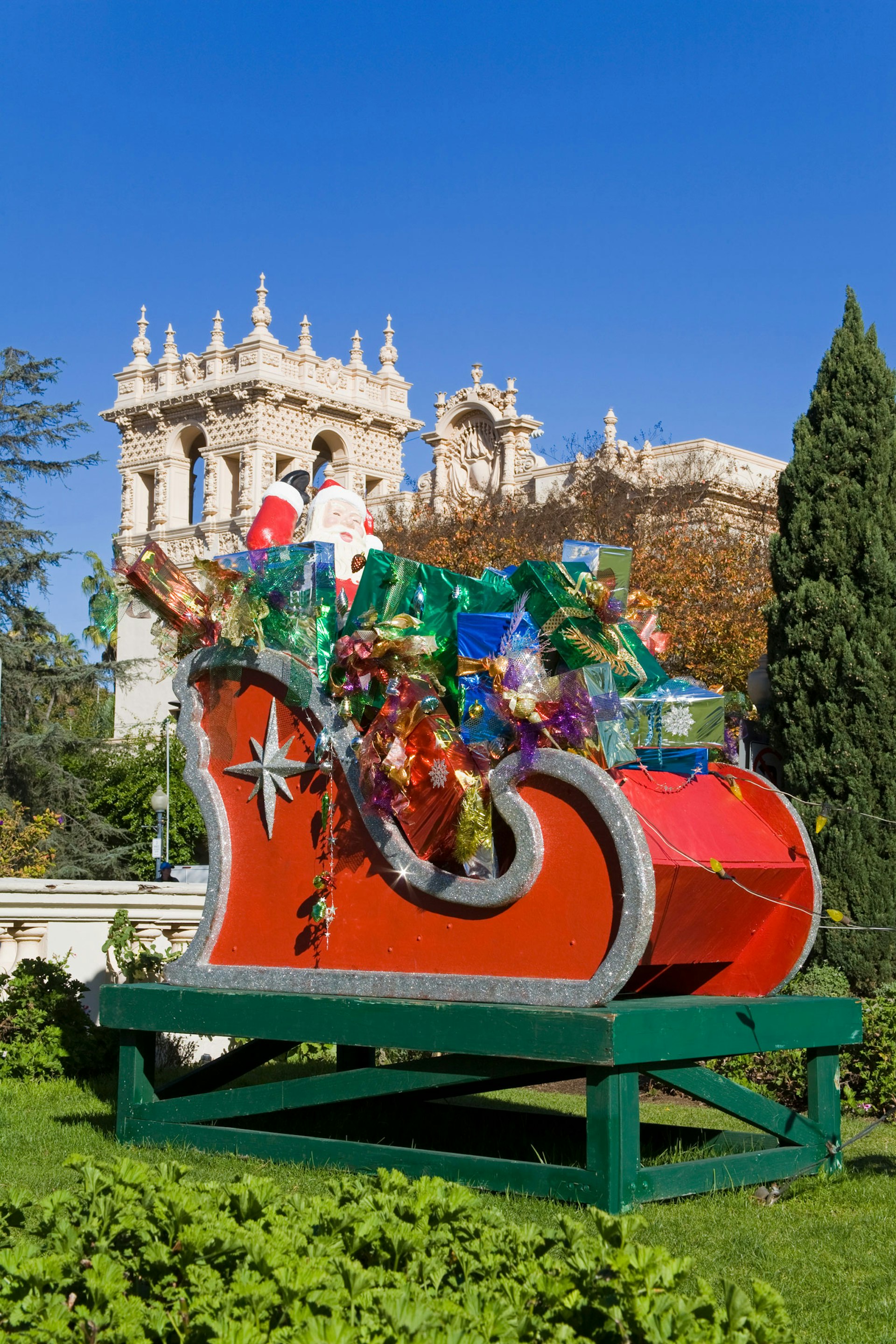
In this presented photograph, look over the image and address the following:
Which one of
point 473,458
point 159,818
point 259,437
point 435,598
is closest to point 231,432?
point 259,437

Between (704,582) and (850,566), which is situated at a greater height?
(704,582)

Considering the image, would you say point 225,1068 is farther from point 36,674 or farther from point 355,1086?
point 36,674

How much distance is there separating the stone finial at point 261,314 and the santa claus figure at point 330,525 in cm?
3580

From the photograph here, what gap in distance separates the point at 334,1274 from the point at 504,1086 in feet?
9.48

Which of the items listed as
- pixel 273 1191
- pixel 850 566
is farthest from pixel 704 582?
pixel 273 1191

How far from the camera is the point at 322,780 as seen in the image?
602 cm

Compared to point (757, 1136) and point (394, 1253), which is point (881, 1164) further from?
point (394, 1253)

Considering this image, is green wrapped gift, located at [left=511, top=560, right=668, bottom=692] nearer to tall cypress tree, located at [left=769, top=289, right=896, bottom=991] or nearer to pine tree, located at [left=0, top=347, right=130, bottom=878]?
tall cypress tree, located at [left=769, top=289, right=896, bottom=991]

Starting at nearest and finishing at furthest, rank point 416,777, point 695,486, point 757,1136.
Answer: point 416,777
point 757,1136
point 695,486

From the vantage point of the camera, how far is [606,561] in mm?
5629

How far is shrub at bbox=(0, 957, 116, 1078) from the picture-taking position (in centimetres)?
826

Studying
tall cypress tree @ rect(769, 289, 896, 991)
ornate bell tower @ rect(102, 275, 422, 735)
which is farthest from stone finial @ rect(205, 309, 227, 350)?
tall cypress tree @ rect(769, 289, 896, 991)

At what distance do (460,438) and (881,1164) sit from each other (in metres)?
31.5

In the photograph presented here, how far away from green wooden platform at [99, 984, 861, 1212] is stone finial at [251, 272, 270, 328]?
36.5m
